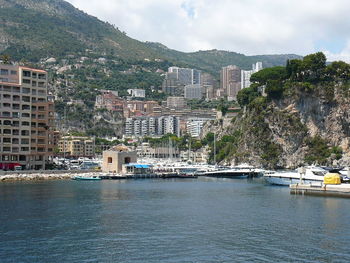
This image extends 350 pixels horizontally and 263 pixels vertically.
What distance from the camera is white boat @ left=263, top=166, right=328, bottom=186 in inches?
3282

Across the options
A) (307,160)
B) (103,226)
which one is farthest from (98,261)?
(307,160)

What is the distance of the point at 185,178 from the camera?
12306 centimetres

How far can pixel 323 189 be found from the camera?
7306cm

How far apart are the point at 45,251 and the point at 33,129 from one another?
86.3 meters

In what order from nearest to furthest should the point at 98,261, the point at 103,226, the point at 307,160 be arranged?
the point at 98,261 → the point at 103,226 → the point at 307,160

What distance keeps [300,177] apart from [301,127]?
6344 centimetres

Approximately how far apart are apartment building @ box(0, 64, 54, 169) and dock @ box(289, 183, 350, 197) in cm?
6360

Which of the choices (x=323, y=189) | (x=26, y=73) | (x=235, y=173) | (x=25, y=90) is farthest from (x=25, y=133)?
(x=323, y=189)

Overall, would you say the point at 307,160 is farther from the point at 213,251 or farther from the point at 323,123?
the point at 213,251

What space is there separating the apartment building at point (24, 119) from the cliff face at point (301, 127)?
2335 inches

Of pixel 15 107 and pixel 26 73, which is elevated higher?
pixel 26 73

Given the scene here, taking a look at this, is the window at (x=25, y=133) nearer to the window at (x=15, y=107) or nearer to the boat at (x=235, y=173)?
the window at (x=15, y=107)

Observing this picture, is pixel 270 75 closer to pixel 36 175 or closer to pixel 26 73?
pixel 26 73

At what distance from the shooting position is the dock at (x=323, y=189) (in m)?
70.5
